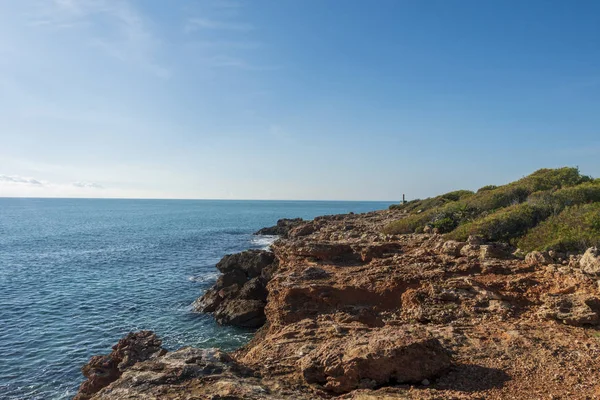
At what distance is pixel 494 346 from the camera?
9.98 m

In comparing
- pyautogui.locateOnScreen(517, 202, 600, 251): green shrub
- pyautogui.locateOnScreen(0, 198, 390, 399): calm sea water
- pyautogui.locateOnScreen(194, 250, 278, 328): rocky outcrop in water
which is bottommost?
pyautogui.locateOnScreen(0, 198, 390, 399): calm sea water

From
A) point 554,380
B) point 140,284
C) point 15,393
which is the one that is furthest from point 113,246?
point 554,380

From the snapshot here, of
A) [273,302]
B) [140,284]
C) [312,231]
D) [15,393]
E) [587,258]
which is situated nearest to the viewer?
[587,258]

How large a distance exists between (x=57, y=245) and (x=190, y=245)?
69.8ft

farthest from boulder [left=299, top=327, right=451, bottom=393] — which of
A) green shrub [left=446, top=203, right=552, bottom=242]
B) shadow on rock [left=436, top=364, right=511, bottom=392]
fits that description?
green shrub [left=446, top=203, right=552, bottom=242]

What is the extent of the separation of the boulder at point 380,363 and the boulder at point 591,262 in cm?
799

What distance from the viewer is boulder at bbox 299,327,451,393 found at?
27.6 feet

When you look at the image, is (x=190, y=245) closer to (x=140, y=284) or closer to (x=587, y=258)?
(x=140, y=284)

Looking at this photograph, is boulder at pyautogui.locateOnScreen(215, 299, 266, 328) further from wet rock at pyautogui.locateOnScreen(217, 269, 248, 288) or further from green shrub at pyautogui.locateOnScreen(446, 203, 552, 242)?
green shrub at pyautogui.locateOnScreen(446, 203, 552, 242)

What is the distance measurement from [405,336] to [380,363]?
100 cm

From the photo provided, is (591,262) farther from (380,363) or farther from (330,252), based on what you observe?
(330,252)

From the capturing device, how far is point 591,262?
43.1ft

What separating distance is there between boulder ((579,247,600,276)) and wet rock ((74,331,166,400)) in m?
17.4

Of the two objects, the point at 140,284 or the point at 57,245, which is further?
the point at 57,245
